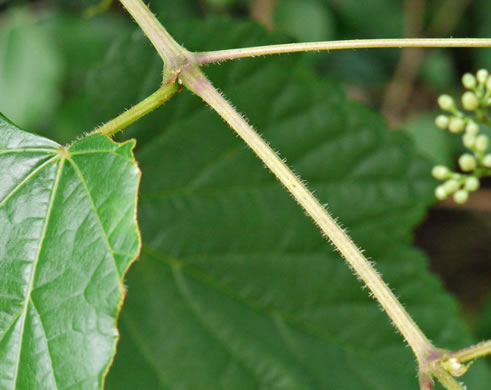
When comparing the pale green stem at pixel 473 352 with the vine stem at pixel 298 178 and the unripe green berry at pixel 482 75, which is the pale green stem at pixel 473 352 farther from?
the unripe green berry at pixel 482 75

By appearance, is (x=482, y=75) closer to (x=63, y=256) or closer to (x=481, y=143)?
(x=481, y=143)

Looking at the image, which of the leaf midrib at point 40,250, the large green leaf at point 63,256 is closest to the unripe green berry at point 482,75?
the large green leaf at point 63,256

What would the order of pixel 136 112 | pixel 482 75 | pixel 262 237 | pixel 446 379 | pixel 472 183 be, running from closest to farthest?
pixel 446 379 < pixel 136 112 < pixel 482 75 < pixel 472 183 < pixel 262 237

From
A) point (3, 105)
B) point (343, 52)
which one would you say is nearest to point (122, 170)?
point (3, 105)

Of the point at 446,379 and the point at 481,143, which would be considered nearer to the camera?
the point at 446,379

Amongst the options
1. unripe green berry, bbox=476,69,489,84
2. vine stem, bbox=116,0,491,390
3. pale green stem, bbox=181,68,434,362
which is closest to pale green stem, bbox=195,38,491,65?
vine stem, bbox=116,0,491,390

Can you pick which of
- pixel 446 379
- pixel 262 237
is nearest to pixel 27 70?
pixel 262 237
